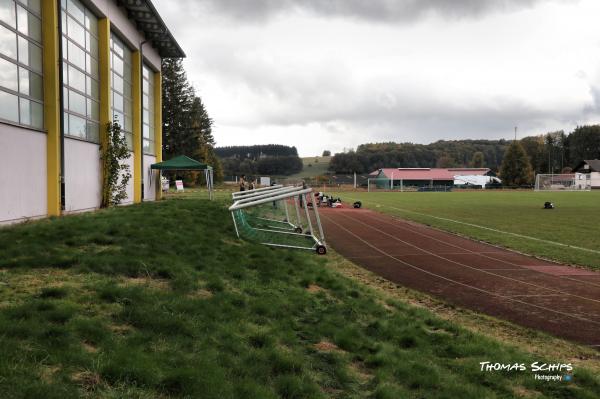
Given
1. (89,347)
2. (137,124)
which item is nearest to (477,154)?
(137,124)

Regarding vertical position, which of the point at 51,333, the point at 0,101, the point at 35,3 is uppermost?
the point at 35,3

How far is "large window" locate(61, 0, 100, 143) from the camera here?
14.9 m

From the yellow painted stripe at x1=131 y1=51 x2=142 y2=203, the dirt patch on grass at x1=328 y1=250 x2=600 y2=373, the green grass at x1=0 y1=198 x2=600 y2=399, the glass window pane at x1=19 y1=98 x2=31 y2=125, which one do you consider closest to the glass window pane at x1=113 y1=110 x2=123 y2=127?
the yellow painted stripe at x1=131 y1=51 x2=142 y2=203

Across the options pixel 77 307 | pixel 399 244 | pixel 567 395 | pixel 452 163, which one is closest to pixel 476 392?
pixel 567 395

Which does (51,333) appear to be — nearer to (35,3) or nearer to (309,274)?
(309,274)

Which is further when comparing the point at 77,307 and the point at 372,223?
the point at 372,223

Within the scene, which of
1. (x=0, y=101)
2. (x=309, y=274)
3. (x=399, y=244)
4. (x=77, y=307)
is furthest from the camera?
(x=399, y=244)

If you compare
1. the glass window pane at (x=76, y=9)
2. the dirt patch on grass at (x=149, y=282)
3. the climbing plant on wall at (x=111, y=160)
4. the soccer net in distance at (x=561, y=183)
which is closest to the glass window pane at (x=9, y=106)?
the glass window pane at (x=76, y=9)

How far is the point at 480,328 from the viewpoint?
616cm

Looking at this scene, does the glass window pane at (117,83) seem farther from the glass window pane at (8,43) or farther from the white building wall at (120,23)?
the glass window pane at (8,43)

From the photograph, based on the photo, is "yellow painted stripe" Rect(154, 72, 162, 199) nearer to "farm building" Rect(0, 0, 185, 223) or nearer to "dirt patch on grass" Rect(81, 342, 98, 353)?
"farm building" Rect(0, 0, 185, 223)

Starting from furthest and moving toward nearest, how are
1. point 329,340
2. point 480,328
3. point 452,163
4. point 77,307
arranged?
point 452,163
point 480,328
point 329,340
point 77,307

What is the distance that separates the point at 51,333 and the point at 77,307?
74 centimetres

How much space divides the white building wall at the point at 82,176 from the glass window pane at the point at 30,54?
2.66 m
